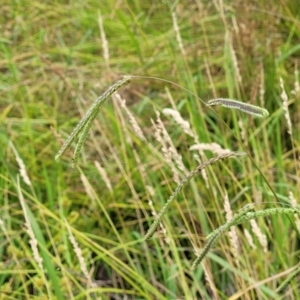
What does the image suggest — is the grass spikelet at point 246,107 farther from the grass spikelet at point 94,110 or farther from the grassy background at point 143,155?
the grassy background at point 143,155

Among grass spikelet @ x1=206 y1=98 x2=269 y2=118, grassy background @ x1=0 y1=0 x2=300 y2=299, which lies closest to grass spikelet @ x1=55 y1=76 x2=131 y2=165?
grass spikelet @ x1=206 y1=98 x2=269 y2=118

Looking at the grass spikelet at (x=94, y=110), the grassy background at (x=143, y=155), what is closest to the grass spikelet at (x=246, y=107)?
the grass spikelet at (x=94, y=110)

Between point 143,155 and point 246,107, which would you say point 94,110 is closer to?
point 246,107

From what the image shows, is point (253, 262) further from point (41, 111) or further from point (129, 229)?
point (41, 111)

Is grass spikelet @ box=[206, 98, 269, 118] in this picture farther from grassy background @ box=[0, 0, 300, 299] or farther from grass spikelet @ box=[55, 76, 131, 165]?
grassy background @ box=[0, 0, 300, 299]

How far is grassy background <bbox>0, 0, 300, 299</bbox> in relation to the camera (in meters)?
1.36

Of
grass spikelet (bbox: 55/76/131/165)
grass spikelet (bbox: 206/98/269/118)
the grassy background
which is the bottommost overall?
the grassy background

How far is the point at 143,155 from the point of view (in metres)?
1.91

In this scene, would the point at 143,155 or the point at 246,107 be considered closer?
the point at 246,107

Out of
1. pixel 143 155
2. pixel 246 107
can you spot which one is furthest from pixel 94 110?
pixel 143 155

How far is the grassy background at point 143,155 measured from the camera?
1.36 meters

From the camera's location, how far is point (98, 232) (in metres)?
1.70

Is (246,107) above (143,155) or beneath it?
above

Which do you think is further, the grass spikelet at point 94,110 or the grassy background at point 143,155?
the grassy background at point 143,155
